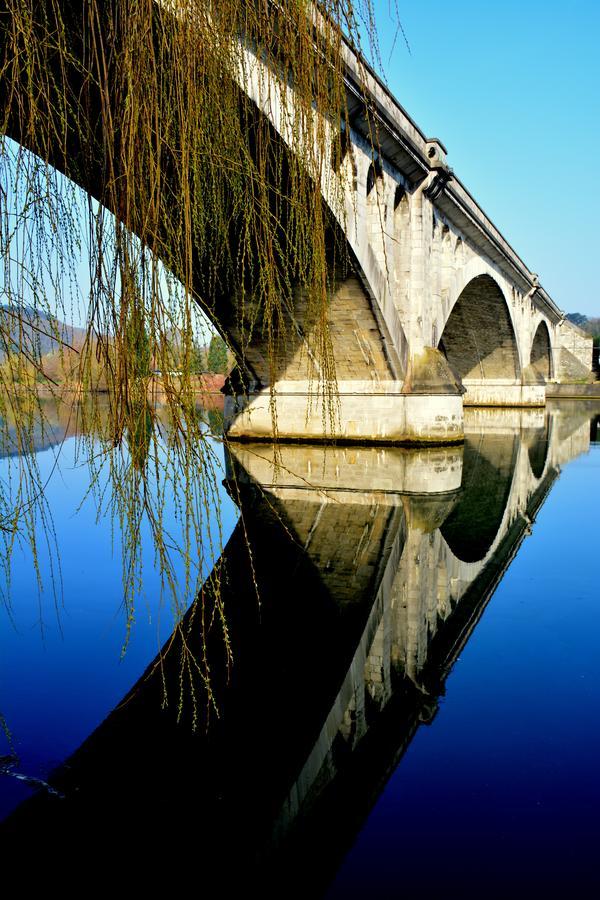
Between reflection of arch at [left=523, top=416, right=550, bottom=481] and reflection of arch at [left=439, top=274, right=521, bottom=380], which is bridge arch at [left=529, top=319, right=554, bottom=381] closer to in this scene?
reflection of arch at [left=439, top=274, right=521, bottom=380]

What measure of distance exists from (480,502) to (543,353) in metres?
44.9

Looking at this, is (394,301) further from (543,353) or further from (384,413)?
(543,353)

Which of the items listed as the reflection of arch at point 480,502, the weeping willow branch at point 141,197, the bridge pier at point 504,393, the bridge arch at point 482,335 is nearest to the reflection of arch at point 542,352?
the bridge pier at point 504,393

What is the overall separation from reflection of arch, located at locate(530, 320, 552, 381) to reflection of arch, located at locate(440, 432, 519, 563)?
32.6 metres

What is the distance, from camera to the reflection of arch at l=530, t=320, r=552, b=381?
4733cm

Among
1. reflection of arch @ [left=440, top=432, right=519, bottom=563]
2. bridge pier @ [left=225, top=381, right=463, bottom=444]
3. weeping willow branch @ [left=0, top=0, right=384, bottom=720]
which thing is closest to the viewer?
weeping willow branch @ [left=0, top=0, right=384, bottom=720]

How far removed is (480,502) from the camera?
10195 mm

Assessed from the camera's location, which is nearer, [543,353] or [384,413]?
[384,413]

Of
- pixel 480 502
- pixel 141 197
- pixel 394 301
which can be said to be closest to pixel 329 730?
pixel 141 197

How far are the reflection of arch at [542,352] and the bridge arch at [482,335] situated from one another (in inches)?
476

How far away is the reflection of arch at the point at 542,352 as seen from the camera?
4733 centimetres

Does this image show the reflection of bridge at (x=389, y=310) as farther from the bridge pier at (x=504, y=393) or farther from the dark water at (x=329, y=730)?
the bridge pier at (x=504, y=393)

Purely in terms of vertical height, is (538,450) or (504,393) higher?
(504,393)

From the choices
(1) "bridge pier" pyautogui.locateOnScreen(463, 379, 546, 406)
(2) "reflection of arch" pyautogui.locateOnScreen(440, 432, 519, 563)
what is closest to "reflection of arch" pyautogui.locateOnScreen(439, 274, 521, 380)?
(1) "bridge pier" pyautogui.locateOnScreen(463, 379, 546, 406)
